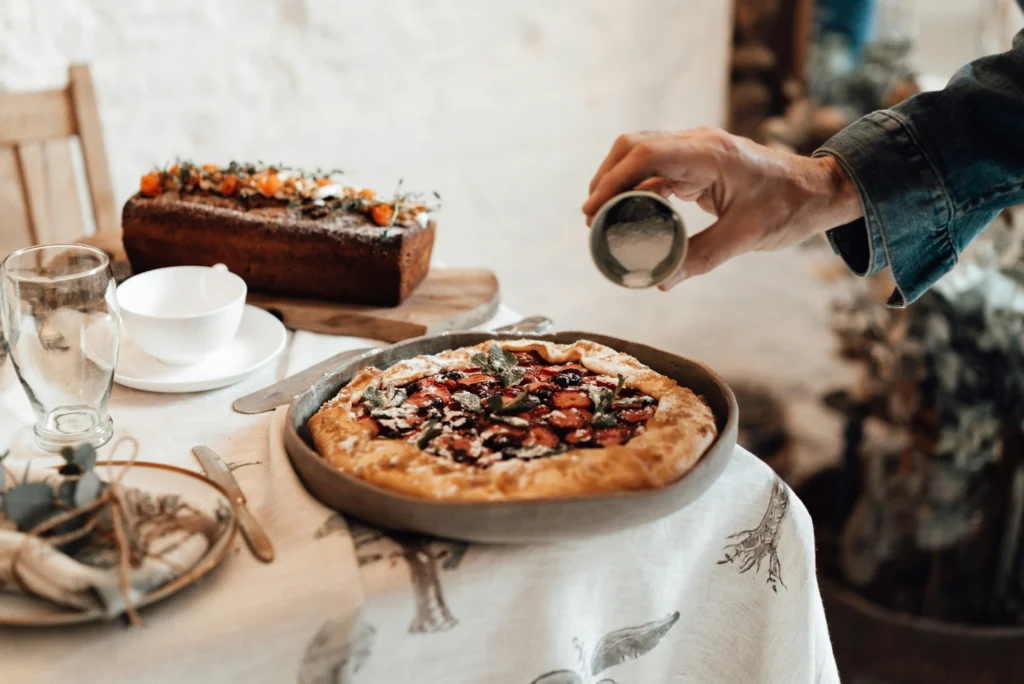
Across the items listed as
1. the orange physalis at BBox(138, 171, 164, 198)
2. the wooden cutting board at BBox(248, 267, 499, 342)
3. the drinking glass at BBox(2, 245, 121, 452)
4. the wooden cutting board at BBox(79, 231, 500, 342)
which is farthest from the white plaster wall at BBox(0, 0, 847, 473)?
the drinking glass at BBox(2, 245, 121, 452)

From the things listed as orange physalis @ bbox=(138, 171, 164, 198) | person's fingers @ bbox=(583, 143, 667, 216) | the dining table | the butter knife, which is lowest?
the dining table

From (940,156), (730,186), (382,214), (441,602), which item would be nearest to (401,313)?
(382,214)

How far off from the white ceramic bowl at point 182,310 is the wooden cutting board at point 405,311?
133 mm

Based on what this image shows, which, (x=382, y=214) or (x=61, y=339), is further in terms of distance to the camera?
(x=382, y=214)

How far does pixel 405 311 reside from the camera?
1.38 m

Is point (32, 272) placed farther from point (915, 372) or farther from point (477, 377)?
point (915, 372)

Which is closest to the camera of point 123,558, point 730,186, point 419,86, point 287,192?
point 123,558

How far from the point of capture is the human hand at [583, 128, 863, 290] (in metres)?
0.98

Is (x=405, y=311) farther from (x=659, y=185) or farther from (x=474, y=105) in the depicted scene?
(x=474, y=105)

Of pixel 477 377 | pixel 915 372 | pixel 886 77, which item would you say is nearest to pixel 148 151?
pixel 477 377

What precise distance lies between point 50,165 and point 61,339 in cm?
105

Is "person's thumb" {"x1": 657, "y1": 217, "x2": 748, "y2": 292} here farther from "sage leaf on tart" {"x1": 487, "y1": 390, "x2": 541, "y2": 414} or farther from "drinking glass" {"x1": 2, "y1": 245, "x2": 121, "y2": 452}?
"drinking glass" {"x1": 2, "y1": 245, "x2": 121, "y2": 452}

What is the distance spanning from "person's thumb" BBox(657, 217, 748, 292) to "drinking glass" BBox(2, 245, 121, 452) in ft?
2.08

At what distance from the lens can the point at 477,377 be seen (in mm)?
1011
